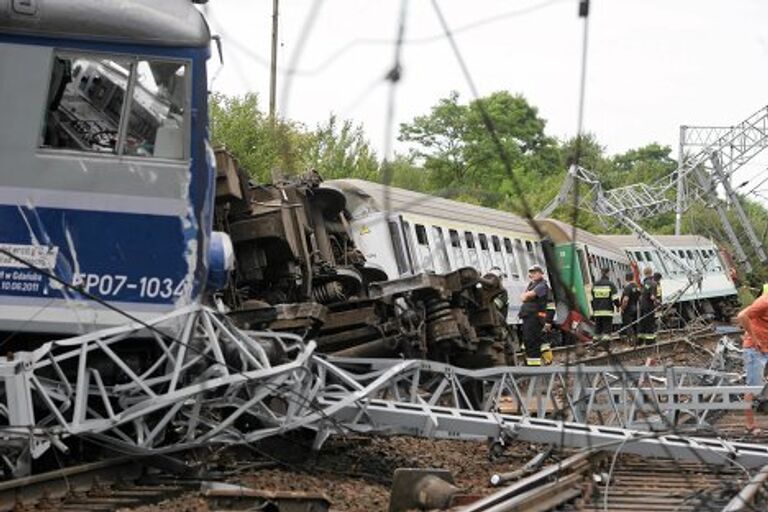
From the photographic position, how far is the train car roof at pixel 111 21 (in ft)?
31.9

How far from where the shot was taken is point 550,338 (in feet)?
91.4

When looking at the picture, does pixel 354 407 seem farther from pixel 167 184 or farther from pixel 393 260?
pixel 393 260

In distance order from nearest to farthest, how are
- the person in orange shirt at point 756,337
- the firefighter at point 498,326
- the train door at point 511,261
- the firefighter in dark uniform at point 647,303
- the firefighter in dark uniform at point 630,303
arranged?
the person in orange shirt at point 756,337 → the firefighter at point 498,326 → the train door at point 511,261 → the firefighter in dark uniform at point 647,303 → the firefighter in dark uniform at point 630,303

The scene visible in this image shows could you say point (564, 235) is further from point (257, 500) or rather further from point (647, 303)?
point (257, 500)

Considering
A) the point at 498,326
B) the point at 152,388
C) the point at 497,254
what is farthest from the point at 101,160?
the point at 497,254

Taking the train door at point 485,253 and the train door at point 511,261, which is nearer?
the train door at point 485,253

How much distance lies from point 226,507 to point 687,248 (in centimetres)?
3887

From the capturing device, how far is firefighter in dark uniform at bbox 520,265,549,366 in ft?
65.1

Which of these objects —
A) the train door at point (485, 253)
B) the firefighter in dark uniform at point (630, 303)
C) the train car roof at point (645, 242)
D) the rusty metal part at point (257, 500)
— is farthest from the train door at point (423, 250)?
the train car roof at point (645, 242)

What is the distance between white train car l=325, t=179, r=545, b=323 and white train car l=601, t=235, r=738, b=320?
13.3 m

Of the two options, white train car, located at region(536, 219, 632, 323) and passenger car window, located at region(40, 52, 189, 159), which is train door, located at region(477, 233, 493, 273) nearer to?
white train car, located at region(536, 219, 632, 323)

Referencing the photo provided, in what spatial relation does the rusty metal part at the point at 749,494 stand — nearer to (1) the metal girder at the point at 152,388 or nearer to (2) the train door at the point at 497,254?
(1) the metal girder at the point at 152,388

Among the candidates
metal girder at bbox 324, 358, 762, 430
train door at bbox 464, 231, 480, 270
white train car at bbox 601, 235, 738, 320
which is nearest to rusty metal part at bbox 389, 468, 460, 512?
metal girder at bbox 324, 358, 762, 430

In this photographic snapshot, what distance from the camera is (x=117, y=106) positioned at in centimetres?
1022
